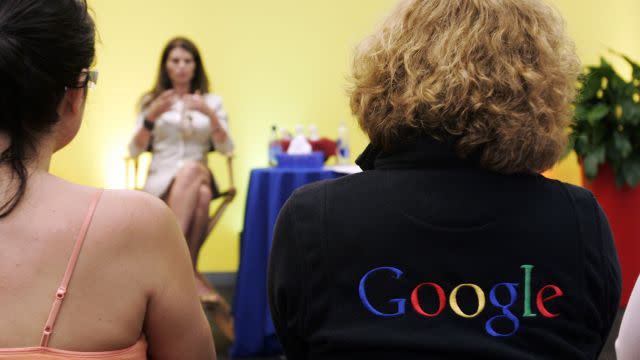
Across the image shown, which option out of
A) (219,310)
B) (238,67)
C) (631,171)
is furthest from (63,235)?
(238,67)

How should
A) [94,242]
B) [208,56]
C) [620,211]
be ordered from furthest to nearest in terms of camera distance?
[208,56]
[620,211]
[94,242]

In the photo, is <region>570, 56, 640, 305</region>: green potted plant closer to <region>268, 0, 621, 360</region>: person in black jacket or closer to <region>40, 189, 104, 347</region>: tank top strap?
<region>268, 0, 621, 360</region>: person in black jacket

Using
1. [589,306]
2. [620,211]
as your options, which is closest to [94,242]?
[589,306]

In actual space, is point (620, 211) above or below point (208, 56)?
below

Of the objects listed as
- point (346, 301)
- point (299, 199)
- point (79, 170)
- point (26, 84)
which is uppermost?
point (26, 84)

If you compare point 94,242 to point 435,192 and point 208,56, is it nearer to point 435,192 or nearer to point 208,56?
point 435,192

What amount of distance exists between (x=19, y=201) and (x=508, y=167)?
0.66m

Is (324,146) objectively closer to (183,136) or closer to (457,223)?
(183,136)

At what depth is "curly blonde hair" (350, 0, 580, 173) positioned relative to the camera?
1.15 meters

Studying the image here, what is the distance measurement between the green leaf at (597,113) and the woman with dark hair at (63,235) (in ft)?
13.1

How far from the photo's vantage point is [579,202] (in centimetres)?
116

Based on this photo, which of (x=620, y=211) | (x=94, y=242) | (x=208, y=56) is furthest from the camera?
(x=208, y=56)

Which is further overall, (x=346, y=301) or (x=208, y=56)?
(x=208, y=56)

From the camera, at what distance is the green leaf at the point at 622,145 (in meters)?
4.75
